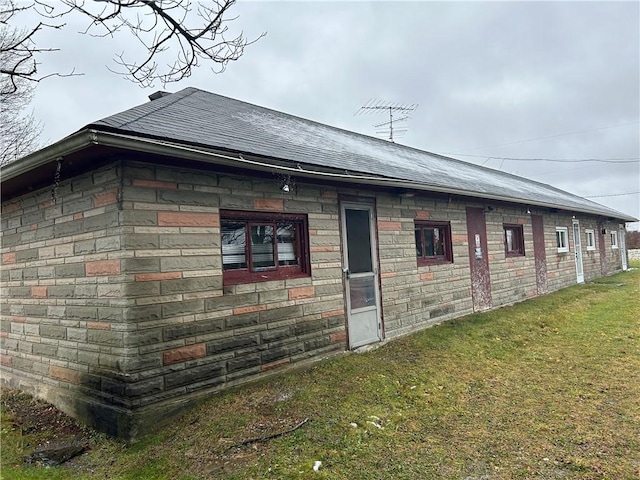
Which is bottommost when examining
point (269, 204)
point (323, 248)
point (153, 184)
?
point (323, 248)

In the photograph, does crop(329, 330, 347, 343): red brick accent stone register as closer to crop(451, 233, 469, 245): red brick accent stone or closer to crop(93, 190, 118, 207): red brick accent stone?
crop(93, 190, 118, 207): red brick accent stone

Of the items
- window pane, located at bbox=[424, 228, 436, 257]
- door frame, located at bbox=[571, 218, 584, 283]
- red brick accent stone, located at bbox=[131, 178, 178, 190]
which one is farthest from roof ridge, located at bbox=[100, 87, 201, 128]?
door frame, located at bbox=[571, 218, 584, 283]

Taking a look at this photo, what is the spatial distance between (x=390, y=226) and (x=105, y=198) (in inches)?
172

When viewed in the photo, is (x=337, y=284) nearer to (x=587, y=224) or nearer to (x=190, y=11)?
(x=190, y=11)

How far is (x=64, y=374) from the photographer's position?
4.89 metres

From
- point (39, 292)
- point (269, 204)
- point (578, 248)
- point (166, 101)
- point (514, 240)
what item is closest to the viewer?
point (269, 204)

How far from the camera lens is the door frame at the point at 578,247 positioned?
47.7 feet

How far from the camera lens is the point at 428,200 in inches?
314

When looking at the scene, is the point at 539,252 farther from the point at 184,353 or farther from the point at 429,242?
the point at 184,353

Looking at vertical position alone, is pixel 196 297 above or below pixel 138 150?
below

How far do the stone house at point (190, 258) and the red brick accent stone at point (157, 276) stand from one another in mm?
14

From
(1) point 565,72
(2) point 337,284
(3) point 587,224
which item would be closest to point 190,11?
(2) point 337,284

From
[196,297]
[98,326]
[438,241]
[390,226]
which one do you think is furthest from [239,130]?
[438,241]

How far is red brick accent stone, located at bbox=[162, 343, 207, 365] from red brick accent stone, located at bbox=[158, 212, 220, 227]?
49.6 inches
